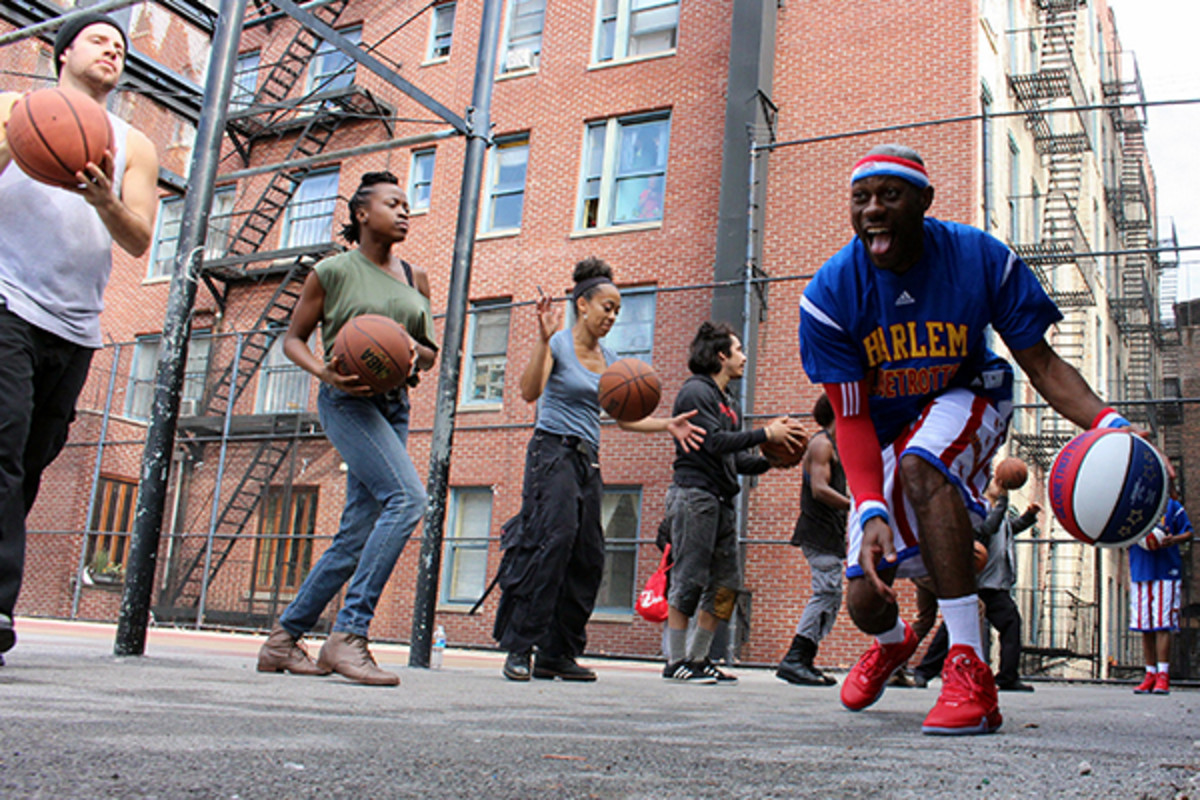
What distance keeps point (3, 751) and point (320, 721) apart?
0.86m

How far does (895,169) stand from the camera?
302 centimetres

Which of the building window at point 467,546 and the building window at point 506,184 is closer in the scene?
the building window at point 467,546

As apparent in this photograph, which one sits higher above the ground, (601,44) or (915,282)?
(601,44)

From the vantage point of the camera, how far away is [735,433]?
19.4 ft

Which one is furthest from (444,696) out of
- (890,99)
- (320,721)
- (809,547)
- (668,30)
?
(668,30)

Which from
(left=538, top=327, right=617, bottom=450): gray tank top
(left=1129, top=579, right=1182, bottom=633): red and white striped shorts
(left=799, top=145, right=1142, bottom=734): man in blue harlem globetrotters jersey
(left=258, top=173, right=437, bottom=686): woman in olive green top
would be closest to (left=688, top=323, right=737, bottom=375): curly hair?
(left=538, top=327, right=617, bottom=450): gray tank top

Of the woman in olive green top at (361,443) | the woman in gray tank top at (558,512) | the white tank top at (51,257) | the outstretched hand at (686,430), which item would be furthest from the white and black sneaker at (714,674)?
the white tank top at (51,257)

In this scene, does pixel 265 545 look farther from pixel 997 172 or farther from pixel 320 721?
pixel 320 721

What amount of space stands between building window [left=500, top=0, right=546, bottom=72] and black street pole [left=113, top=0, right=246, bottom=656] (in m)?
15.5

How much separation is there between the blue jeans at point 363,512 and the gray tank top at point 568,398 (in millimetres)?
1135

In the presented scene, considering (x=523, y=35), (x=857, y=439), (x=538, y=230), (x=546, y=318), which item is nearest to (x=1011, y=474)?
(x=546, y=318)

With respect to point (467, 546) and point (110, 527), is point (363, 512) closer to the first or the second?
point (467, 546)

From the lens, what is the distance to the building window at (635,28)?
18484 millimetres

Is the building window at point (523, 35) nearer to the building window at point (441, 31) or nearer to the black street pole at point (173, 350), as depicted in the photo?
the building window at point (441, 31)
